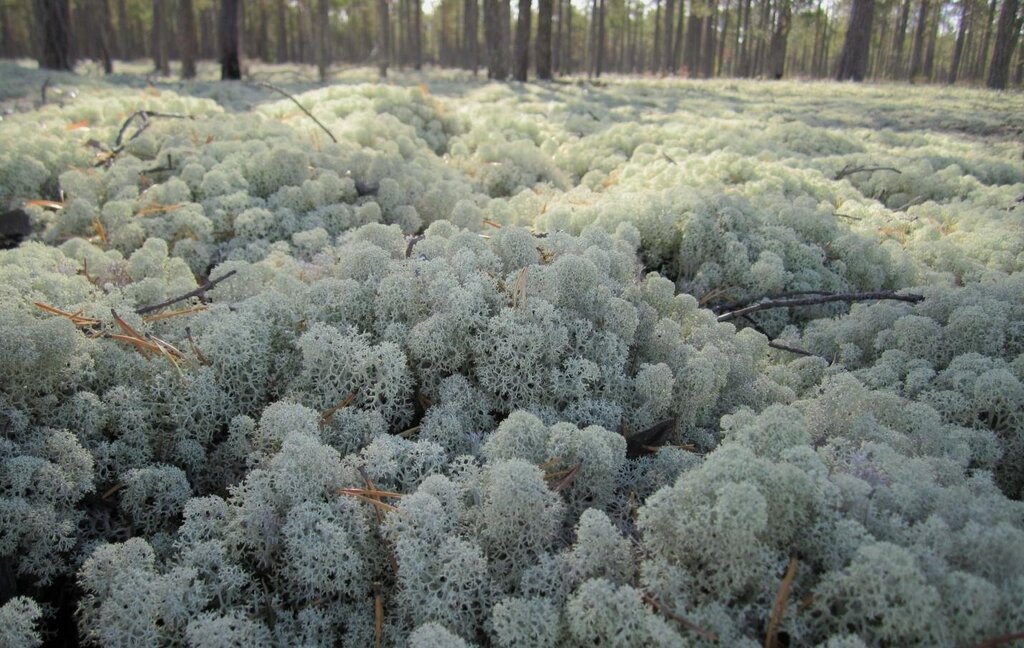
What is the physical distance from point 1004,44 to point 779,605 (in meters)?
14.9

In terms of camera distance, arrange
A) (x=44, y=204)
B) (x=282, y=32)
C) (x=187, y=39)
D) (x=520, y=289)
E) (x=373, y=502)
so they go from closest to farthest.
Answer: (x=373, y=502) → (x=520, y=289) → (x=44, y=204) → (x=187, y=39) → (x=282, y=32)

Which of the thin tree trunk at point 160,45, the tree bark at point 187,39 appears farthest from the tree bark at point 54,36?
the thin tree trunk at point 160,45

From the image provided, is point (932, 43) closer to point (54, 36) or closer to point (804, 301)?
point (54, 36)

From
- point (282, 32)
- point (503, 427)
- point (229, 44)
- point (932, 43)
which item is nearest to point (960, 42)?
point (932, 43)

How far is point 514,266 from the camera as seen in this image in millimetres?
2303

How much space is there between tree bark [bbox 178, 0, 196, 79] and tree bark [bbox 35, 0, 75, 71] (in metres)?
2.10

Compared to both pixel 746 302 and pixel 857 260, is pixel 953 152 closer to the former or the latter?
pixel 857 260

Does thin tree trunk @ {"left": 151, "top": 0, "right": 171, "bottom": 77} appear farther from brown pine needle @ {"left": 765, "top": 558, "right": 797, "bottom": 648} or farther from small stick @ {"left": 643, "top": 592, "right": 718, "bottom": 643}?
brown pine needle @ {"left": 765, "top": 558, "right": 797, "bottom": 648}

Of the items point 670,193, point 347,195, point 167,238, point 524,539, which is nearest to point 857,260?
point 670,193

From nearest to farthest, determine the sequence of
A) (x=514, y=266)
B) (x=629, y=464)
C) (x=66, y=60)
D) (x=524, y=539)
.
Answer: (x=524, y=539), (x=629, y=464), (x=514, y=266), (x=66, y=60)

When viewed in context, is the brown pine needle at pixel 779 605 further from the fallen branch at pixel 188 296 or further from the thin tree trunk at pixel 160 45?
the thin tree trunk at pixel 160 45

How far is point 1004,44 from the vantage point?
479 inches

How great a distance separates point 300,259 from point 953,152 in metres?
5.66

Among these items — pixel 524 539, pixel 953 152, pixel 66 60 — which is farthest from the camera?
pixel 66 60
